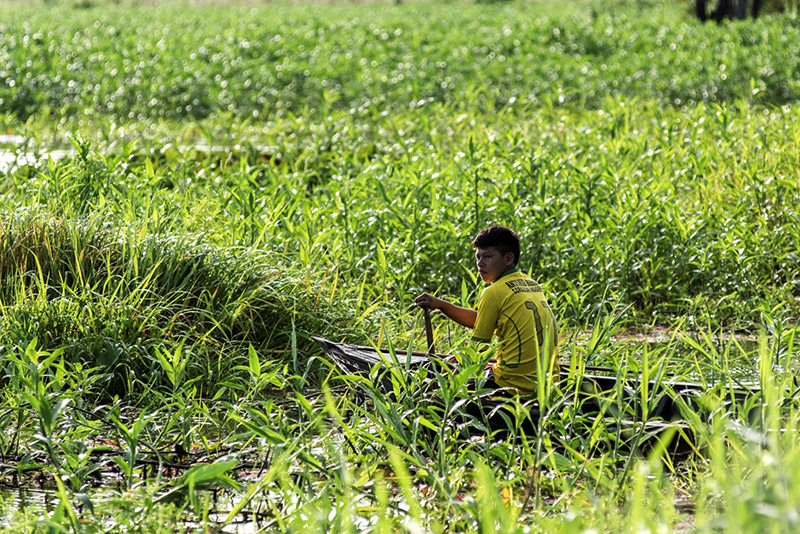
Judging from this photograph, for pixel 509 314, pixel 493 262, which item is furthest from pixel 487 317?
pixel 493 262

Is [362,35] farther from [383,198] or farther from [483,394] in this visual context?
[483,394]

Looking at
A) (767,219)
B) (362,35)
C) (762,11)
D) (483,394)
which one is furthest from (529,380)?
(762,11)

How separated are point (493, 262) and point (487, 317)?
0.87 ft

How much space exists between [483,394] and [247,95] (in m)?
12.8

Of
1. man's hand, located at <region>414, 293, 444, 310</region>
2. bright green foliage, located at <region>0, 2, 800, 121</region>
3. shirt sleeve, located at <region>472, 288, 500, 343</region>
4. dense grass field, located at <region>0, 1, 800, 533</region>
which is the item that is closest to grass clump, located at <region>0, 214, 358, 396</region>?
dense grass field, located at <region>0, 1, 800, 533</region>

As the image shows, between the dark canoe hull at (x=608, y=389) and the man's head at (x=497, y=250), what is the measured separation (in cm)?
52

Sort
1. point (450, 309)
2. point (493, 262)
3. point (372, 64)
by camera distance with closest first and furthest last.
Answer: point (493, 262) < point (450, 309) < point (372, 64)

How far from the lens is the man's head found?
423 centimetres

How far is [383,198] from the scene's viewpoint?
7039 mm

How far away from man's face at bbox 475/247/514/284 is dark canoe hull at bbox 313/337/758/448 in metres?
0.50

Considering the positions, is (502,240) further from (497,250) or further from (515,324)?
(515,324)

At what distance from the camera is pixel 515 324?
4141mm

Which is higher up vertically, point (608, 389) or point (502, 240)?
point (502, 240)

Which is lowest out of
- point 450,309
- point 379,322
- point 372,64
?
point 379,322
